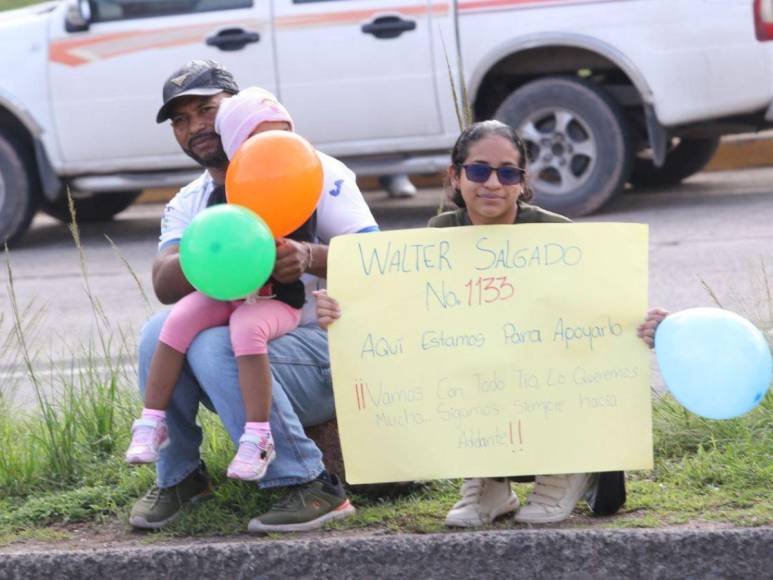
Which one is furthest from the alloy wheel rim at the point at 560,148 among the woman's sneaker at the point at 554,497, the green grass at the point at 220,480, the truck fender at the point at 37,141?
the woman's sneaker at the point at 554,497

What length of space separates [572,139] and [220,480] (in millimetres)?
5307

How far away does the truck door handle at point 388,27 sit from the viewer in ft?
29.6

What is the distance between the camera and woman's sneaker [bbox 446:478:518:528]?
148 inches

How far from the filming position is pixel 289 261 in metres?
3.80

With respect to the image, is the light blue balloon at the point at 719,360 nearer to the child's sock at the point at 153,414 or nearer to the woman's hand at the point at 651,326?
the woman's hand at the point at 651,326

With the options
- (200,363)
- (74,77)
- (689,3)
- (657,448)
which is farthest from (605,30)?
(200,363)

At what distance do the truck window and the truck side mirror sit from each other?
0.20 feet

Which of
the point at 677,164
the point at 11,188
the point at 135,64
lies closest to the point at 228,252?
the point at 135,64

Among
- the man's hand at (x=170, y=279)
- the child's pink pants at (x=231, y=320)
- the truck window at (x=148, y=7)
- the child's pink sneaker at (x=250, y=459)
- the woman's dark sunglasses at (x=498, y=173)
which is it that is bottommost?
the child's pink sneaker at (x=250, y=459)

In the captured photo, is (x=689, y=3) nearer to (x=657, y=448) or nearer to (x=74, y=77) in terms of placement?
(x=74, y=77)

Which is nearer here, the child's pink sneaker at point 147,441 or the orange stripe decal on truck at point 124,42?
the child's pink sneaker at point 147,441

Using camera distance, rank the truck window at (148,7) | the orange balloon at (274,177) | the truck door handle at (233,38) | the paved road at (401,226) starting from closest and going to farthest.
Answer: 1. the orange balloon at (274,177)
2. the paved road at (401,226)
3. the truck door handle at (233,38)
4. the truck window at (148,7)

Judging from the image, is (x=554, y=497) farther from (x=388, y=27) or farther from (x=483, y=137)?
(x=388, y=27)

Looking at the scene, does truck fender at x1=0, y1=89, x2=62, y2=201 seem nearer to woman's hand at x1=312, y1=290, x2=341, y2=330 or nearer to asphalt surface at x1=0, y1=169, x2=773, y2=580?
asphalt surface at x1=0, y1=169, x2=773, y2=580
